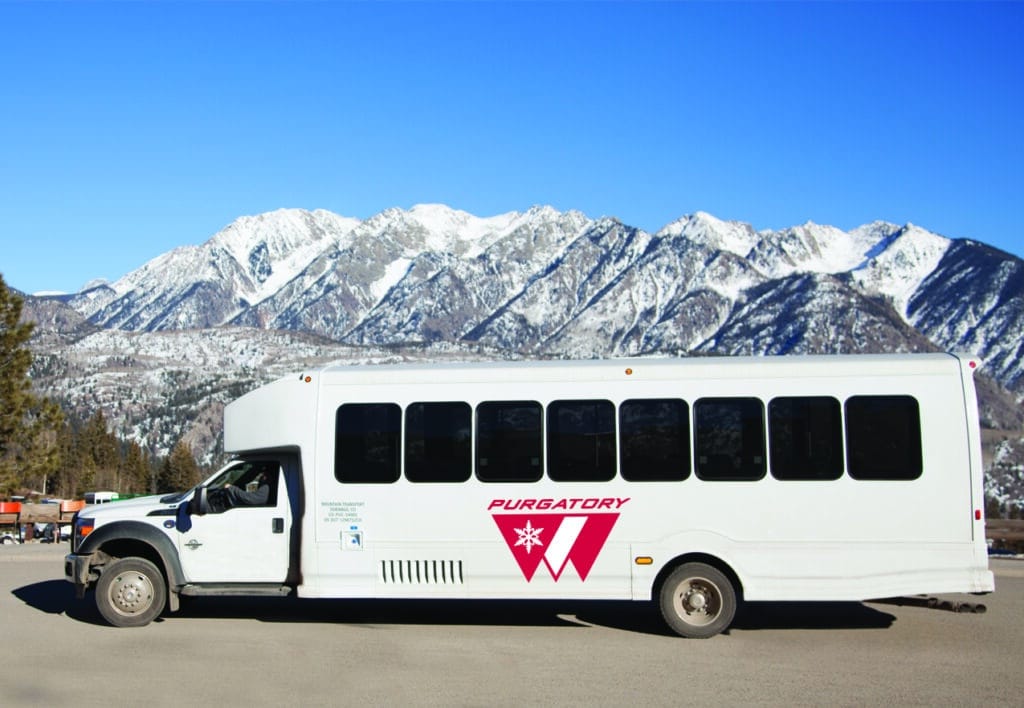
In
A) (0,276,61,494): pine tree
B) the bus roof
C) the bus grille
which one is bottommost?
the bus grille

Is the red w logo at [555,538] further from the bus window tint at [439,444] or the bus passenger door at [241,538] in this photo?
the bus passenger door at [241,538]

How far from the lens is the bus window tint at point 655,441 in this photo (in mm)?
11633

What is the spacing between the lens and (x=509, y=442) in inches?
467

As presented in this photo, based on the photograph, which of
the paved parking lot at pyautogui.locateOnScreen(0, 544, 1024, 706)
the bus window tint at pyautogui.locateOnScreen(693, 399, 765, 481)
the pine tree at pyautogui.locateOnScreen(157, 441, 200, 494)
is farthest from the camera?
the pine tree at pyautogui.locateOnScreen(157, 441, 200, 494)

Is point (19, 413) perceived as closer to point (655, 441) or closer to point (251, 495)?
point (251, 495)

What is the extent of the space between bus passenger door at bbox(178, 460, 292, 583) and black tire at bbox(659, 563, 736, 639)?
4376mm

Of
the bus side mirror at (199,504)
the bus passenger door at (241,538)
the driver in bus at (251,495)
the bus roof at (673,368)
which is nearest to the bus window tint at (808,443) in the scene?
the bus roof at (673,368)

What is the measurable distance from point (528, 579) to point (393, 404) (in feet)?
8.14

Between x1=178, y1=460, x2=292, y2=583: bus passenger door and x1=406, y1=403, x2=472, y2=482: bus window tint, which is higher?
x1=406, y1=403, x2=472, y2=482: bus window tint

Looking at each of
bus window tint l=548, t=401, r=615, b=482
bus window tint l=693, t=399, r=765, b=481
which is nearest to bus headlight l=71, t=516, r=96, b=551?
bus window tint l=548, t=401, r=615, b=482

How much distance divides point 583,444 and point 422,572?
231 centimetres

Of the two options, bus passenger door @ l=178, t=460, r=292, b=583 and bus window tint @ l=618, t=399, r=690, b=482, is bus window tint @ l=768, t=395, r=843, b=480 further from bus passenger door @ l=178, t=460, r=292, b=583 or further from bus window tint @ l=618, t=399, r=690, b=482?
bus passenger door @ l=178, t=460, r=292, b=583

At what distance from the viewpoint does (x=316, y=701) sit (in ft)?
29.4

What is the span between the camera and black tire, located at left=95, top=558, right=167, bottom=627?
12305 millimetres
